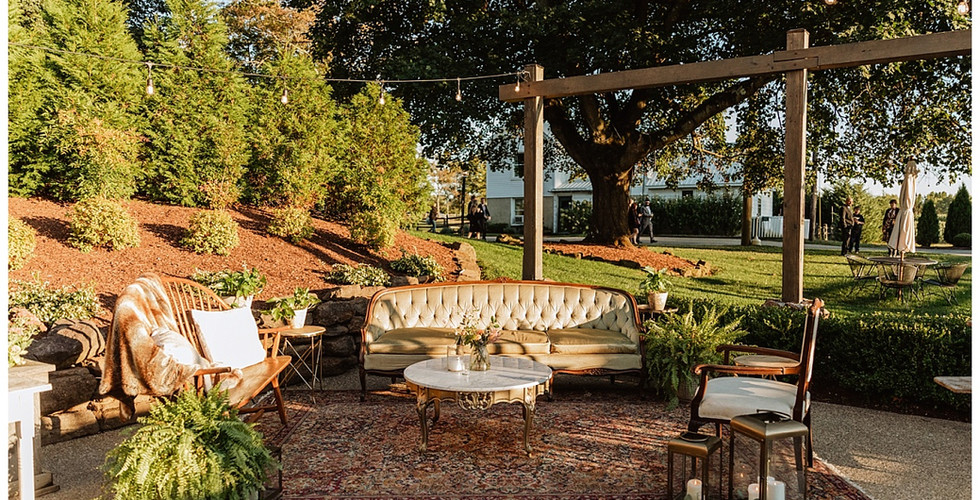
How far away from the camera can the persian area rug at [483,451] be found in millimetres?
3764

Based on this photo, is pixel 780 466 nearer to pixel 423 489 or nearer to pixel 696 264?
pixel 423 489

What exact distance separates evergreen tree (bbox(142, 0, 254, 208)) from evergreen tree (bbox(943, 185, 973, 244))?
20524mm

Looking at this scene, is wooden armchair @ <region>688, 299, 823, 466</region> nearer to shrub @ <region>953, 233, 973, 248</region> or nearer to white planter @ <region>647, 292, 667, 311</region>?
white planter @ <region>647, 292, 667, 311</region>

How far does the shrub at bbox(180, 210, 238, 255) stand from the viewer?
7785 mm

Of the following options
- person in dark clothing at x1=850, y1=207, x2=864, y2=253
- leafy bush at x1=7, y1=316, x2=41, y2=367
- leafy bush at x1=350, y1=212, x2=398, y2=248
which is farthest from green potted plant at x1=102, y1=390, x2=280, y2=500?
person in dark clothing at x1=850, y1=207, x2=864, y2=253

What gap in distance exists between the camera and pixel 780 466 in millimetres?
3457

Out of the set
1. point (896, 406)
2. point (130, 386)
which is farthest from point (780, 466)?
point (130, 386)

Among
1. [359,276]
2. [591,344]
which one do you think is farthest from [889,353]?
[359,276]

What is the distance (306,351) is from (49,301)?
6.68ft

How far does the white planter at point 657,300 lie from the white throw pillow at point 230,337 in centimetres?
345

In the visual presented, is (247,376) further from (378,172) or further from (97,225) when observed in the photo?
(378,172)

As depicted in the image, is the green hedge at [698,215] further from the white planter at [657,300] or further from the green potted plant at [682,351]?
the green potted plant at [682,351]

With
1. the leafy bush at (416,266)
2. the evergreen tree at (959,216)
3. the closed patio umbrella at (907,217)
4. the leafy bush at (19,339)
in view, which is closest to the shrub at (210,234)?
the leafy bush at (416,266)

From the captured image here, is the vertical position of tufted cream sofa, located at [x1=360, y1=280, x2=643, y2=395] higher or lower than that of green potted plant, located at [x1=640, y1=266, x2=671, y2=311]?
lower
